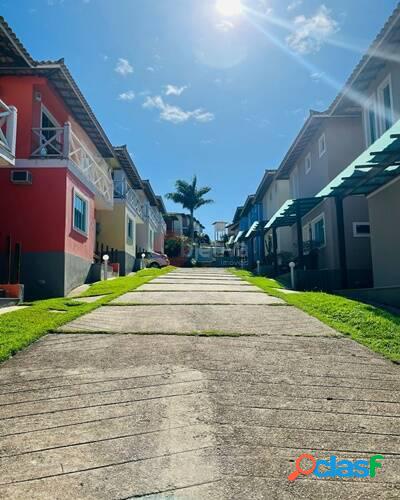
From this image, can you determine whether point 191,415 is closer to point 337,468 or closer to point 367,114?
point 337,468

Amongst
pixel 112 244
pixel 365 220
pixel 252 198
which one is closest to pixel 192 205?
pixel 252 198

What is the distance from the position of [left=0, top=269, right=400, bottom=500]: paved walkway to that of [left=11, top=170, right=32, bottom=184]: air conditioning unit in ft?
25.8

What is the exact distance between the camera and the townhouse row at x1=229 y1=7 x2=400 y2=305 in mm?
10211

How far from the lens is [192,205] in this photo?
49188mm

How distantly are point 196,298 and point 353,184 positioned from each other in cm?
534

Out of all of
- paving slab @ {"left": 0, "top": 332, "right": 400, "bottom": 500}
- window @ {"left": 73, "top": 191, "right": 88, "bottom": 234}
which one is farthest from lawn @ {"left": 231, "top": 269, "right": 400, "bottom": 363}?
window @ {"left": 73, "top": 191, "right": 88, "bottom": 234}

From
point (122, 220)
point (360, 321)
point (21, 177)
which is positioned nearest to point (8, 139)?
point (21, 177)

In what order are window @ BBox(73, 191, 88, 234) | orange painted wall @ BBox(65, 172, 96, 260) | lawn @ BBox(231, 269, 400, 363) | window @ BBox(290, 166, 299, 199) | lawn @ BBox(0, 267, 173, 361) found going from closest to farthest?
lawn @ BBox(0, 267, 173, 361)
lawn @ BBox(231, 269, 400, 363)
orange painted wall @ BBox(65, 172, 96, 260)
window @ BBox(73, 191, 88, 234)
window @ BBox(290, 166, 299, 199)

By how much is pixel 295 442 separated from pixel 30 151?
1242 centimetres

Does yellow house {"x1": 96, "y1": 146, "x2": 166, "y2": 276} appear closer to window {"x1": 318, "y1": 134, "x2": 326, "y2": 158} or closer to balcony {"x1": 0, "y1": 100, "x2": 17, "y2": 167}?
balcony {"x1": 0, "y1": 100, "x2": 17, "y2": 167}

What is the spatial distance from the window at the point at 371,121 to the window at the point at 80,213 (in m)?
9.85

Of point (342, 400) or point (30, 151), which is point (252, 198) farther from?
point (342, 400)

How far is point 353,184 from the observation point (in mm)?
11180

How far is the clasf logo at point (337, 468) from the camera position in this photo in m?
2.63
